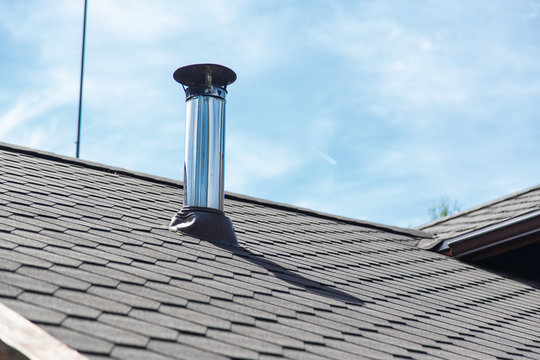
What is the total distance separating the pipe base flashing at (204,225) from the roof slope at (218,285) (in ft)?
0.42

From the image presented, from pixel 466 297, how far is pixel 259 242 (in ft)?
5.80

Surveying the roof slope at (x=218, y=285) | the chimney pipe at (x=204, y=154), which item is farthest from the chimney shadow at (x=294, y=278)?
the chimney pipe at (x=204, y=154)

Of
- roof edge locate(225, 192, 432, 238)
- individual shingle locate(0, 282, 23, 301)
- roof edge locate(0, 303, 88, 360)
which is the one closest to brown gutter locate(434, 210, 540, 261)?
roof edge locate(225, 192, 432, 238)

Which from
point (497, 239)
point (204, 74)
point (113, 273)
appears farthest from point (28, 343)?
point (497, 239)

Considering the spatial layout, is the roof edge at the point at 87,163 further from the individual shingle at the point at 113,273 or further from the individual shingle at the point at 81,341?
the individual shingle at the point at 81,341

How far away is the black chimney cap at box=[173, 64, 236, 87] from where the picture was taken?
5.42 metres

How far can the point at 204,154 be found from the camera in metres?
5.17

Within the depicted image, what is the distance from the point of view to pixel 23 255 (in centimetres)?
329

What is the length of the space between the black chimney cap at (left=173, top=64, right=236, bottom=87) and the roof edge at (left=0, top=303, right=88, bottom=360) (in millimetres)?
3257

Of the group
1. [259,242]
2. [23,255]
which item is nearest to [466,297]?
[259,242]

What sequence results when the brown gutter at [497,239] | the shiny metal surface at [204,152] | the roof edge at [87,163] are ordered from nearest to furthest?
the shiny metal surface at [204,152] < the roof edge at [87,163] < the brown gutter at [497,239]

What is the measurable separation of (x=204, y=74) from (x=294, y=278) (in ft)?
6.22

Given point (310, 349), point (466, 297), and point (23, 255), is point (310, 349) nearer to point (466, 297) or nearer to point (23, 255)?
point (23, 255)

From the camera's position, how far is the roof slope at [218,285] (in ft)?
9.36
